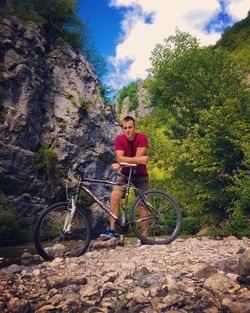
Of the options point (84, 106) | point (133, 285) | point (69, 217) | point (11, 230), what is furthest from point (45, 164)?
point (133, 285)

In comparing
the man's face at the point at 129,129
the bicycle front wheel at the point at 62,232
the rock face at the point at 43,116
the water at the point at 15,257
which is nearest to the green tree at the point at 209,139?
the rock face at the point at 43,116

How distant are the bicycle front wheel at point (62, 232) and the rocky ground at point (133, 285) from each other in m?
0.52

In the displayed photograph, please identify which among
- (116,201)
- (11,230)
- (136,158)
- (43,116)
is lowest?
(11,230)

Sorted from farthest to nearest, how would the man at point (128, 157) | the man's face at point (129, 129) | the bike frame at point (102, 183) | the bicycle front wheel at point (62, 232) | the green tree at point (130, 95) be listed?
the green tree at point (130, 95) → the man's face at point (129, 129) → the man at point (128, 157) → the bike frame at point (102, 183) → the bicycle front wheel at point (62, 232)

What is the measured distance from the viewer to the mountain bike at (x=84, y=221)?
6465 millimetres

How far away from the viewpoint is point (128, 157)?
735 cm

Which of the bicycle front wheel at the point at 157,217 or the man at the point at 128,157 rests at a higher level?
the man at the point at 128,157

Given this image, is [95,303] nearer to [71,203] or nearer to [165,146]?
[71,203]

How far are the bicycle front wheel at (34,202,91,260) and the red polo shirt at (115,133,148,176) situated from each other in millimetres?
1547

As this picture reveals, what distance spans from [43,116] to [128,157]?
13.0 metres

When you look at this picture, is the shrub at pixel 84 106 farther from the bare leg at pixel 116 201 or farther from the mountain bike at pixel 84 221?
the bare leg at pixel 116 201

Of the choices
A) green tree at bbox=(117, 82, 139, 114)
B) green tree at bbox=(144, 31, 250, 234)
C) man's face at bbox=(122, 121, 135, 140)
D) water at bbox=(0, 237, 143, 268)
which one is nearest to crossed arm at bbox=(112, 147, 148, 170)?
man's face at bbox=(122, 121, 135, 140)

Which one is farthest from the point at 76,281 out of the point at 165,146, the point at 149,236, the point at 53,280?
the point at 165,146

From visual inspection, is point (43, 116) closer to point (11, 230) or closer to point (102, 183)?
point (11, 230)
